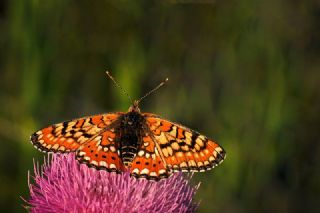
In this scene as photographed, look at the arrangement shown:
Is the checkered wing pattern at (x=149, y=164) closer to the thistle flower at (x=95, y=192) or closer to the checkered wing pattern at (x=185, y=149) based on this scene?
the checkered wing pattern at (x=185, y=149)

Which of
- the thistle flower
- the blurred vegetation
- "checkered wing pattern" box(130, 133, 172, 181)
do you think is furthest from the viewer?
the blurred vegetation

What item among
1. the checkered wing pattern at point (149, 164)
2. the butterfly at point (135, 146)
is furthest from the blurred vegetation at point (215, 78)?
the checkered wing pattern at point (149, 164)

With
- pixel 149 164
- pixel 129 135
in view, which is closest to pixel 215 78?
pixel 129 135

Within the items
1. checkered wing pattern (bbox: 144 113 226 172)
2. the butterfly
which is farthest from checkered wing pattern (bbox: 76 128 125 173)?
checkered wing pattern (bbox: 144 113 226 172)

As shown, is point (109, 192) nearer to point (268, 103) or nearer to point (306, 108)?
point (268, 103)

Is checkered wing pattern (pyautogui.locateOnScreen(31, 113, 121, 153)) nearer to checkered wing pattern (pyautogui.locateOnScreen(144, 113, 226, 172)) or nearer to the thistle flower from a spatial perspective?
the thistle flower
